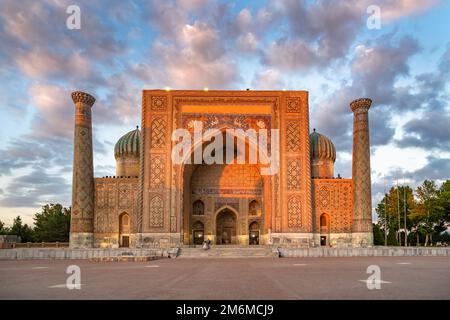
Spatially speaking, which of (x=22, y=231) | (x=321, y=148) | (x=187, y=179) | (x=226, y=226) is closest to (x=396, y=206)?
(x=321, y=148)

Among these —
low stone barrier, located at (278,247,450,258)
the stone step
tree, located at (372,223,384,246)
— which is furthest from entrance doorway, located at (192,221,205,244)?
tree, located at (372,223,384,246)

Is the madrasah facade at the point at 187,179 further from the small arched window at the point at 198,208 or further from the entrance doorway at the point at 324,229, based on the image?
the small arched window at the point at 198,208

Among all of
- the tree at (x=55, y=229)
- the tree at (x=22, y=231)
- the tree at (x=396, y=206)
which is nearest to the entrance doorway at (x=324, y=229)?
the tree at (x=396, y=206)

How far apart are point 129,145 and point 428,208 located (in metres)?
18.4

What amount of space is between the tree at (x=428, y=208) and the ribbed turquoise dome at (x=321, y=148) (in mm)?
6318

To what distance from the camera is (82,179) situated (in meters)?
21.9

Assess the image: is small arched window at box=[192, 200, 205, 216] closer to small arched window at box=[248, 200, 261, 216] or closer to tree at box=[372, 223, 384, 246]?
small arched window at box=[248, 200, 261, 216]

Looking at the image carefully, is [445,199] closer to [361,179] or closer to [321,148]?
[321,148]

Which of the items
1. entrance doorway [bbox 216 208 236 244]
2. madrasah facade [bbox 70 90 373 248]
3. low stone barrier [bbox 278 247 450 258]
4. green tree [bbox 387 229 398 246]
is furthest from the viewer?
green tree [bbox 387 229 398 246]

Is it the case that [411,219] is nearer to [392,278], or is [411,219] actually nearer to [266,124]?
[266,124]

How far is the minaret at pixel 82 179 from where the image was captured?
71.3 ft

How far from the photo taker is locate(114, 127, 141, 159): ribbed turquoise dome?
25906 millimetres

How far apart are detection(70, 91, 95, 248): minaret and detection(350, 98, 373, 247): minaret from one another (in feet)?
42.7
